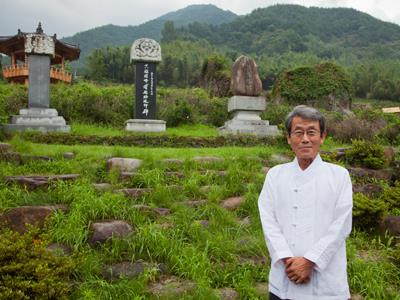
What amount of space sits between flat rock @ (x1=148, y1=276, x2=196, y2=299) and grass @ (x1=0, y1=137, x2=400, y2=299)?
5 centimetres

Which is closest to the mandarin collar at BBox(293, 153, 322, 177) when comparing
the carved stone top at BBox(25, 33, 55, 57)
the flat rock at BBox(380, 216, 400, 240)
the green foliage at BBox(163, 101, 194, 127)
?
the flat rock at BBox(380, 216, 400, 240)

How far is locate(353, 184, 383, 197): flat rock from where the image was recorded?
6.26m

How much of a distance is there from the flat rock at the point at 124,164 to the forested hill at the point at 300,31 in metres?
73.1

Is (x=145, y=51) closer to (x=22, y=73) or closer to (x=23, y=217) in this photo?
(x=23, y=217)

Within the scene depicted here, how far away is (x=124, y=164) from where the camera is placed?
6.59 metres

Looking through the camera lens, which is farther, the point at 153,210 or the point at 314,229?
the point at 153,210

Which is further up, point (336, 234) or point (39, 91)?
point (39, 91)

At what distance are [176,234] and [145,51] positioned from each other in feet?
31.0

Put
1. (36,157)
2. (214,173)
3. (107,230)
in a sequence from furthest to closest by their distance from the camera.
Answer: (36,157), (214,173), (107,230)

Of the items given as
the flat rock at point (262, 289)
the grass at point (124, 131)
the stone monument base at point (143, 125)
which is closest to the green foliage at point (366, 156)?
the flat rock at point (262, 289)

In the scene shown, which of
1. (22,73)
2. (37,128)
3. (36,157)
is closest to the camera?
(36,157)

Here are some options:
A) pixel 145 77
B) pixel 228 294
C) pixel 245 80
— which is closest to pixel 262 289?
pixel 228 294

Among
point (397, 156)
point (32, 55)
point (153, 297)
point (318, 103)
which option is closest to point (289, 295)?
point (153, 297)

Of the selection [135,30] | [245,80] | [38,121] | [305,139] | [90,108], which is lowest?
[38,121]
